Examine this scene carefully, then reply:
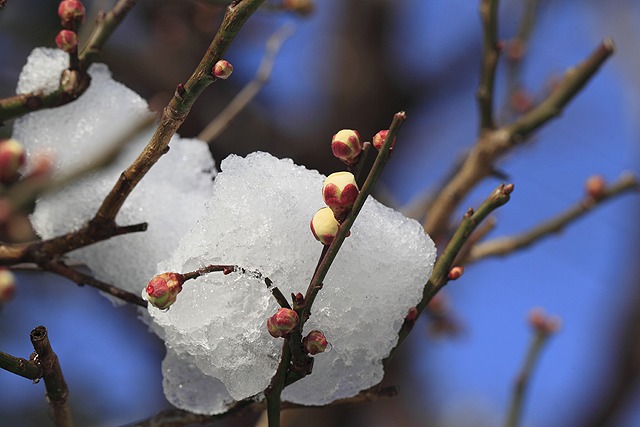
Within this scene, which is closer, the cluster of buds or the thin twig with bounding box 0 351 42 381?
the thin twig with bounding box 0 351 42 381

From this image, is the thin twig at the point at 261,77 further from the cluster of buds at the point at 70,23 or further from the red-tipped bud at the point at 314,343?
the red-tipped bud at the point at 314,343

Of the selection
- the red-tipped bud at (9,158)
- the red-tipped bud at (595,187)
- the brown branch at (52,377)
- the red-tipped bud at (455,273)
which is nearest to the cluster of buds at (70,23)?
the red-tipped bud at (9,158)

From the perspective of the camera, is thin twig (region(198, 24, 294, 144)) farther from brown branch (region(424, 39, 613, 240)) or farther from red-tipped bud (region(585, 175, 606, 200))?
red-tipped bud (region(585, 175, 606, 200))

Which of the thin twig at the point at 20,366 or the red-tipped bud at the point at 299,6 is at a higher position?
the red-tipped bud at the point at 299,6

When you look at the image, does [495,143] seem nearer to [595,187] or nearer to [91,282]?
[595,187]

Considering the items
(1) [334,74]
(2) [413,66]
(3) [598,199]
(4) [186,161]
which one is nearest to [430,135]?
(2) [413,66]

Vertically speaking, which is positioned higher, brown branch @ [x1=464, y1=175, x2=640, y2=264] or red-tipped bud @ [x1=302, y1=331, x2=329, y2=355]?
brown branch @ [x1=464, y1=175, x2=640, y2=264]

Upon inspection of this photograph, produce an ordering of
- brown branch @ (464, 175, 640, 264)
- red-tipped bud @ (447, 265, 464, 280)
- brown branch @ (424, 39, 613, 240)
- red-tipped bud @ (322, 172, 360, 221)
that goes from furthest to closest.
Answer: brown branch @ (464, 175, 640, 264) → brown branch @ (424, 39, 613, 240) → red-tipped bud @ (447, 265, 464, 280) → red-tipped bud @ (322, 172, 360, 221)

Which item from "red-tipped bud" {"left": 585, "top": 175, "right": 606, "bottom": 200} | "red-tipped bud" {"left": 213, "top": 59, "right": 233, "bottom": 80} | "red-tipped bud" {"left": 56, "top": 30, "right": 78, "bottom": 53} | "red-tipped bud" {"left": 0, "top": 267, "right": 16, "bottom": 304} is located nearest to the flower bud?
"red-tipped bud" {"left": 213, "top": 59, "right": 233, "bottom": 80}
